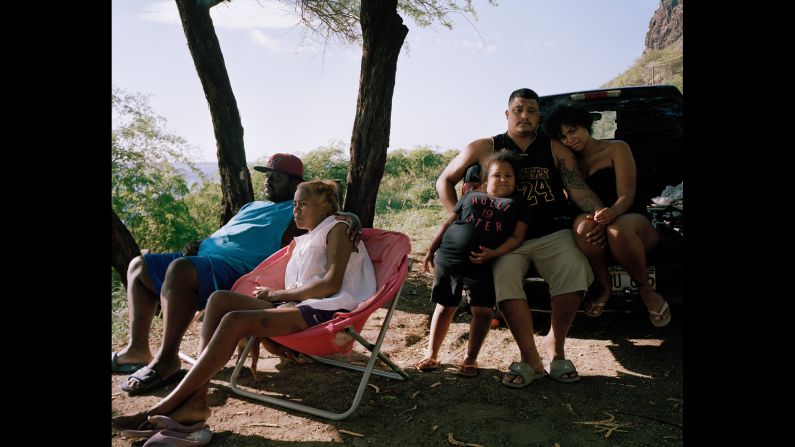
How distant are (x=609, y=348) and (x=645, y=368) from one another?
1.36ft

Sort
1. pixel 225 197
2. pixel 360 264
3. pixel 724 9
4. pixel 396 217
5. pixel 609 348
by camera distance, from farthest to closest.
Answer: pixel 396 217 < pixel 225 197 < pixel 609 348 < pixel 360 264 < pixel 724 9

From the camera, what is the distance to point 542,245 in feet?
11.5

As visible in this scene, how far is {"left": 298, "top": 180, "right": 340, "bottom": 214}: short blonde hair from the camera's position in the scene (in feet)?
11.4

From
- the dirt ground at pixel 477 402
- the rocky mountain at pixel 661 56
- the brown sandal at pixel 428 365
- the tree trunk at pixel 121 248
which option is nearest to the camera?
the dirt ground at pixel 477 402

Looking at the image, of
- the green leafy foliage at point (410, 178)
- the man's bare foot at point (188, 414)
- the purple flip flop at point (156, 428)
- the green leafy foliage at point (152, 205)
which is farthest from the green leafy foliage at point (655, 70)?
the purple flip flop at point (156, 428)

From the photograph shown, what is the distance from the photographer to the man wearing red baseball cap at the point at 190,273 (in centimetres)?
339

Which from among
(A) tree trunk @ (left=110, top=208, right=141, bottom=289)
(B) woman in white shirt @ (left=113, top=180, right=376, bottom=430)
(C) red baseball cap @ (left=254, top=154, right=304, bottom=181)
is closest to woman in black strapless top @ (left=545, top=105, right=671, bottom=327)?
(B) woman in white shirt @ (left=113, top=180, right=376, bottom=430)

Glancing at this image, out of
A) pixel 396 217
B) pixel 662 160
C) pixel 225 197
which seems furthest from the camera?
pixel 396 217

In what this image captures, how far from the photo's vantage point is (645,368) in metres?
3.72

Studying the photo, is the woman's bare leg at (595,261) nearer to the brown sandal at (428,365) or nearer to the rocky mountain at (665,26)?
the brown sandal at (428,365)

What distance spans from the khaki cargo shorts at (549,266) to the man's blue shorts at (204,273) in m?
1.75

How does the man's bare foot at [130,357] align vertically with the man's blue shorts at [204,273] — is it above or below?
below

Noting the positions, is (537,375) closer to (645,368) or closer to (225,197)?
(645,368)
